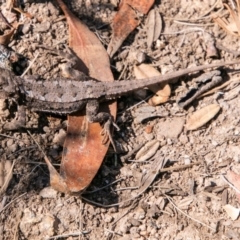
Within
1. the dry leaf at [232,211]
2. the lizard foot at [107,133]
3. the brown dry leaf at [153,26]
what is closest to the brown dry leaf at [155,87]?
the brown dry leaf at [153,26]

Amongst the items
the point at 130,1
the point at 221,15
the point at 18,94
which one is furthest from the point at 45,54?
the point at 221,15

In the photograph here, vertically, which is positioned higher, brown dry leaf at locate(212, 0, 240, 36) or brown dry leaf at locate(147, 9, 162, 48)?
brown dry leaf at locate(212, 0, 240, 36)

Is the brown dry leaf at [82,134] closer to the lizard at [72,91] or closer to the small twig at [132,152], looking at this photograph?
the lizard at [72,91]

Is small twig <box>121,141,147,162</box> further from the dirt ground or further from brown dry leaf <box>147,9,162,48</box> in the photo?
brown dry leaf <box>147,9,162,48</box>

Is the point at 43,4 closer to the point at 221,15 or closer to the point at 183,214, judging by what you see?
the point at 221,15

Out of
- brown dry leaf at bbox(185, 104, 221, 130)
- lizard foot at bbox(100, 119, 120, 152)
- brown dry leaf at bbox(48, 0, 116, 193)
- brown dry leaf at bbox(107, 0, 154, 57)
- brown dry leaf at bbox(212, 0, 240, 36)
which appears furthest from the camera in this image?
brown dry leaf at bbox(212, 0, 240, 36)

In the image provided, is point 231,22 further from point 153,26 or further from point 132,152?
point 132,152

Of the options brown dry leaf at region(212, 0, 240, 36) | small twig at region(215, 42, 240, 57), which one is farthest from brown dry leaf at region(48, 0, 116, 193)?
brown dry leaf at region(212, 0, 240, 36)

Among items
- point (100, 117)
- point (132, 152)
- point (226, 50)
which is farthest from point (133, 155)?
point (226, 50)
